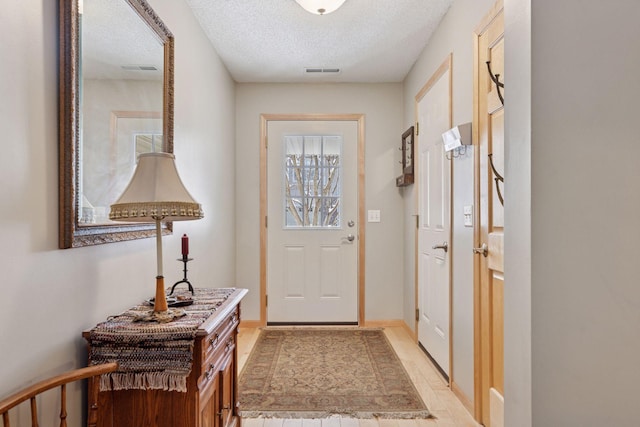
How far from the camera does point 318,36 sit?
9.59 feet

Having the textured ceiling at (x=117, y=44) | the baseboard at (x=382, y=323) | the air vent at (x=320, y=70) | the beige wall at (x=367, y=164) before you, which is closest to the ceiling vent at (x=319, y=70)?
the air vent at (x=320, y=70)

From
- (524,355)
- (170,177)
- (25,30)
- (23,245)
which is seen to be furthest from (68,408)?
(524,355)

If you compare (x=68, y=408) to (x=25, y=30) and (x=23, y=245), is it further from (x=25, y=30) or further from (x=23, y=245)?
(x=25, y=30)

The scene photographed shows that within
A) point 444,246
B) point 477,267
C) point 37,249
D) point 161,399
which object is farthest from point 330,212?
point 37,249

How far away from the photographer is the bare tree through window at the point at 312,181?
3.89m

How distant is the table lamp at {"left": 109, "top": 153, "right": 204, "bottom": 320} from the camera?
4.16 feet

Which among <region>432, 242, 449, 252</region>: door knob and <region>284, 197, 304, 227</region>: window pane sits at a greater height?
<region>284, 197, 304, 227</region>: window pane

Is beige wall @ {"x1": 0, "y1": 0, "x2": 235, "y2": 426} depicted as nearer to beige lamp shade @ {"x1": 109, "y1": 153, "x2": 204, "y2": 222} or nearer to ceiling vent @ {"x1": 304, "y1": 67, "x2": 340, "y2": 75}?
beige lamp shade @ {"x1": 109, "y1": 153, "x2": 204, "y2": 222}

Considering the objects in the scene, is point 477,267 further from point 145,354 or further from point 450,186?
point 145,354

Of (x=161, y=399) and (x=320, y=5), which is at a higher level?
(x=320, y=5)

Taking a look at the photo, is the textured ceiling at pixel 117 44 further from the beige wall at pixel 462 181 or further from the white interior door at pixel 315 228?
the white interior door at pixel 315 228

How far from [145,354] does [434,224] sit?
7.32 feet

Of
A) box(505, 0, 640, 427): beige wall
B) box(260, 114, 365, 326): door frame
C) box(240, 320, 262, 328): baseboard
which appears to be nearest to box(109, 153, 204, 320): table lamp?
box(505, 0, 640, 427): beige wall

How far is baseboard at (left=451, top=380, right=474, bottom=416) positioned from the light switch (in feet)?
3.26
